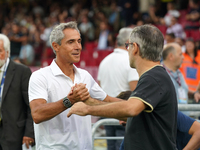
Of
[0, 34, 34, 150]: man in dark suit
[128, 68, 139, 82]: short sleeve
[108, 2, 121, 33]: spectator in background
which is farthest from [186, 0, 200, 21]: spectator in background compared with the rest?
[0, 34, 34, 150]: man in dark suit

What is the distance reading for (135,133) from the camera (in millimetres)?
2164

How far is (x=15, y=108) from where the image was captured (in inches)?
136

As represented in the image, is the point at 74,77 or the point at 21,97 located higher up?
the point at 74,77

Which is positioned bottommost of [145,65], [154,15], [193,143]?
[193,143]

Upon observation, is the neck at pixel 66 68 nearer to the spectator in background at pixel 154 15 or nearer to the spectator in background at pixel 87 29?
the spectator in background at pixel 154 15

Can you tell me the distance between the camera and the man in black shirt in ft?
6.67

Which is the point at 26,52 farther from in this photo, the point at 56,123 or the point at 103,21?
the point at 56,123

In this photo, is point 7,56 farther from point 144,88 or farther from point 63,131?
point 144,88

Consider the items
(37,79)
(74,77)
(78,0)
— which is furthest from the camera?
(78,0)

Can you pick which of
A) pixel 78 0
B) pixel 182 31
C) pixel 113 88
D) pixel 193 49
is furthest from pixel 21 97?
pixel 78 0

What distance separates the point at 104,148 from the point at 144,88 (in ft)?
15.2

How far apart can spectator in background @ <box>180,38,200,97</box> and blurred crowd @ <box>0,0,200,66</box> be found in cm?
237

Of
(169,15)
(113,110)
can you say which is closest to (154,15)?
(169,15)

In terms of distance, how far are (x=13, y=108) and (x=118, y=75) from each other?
4.79 ft
